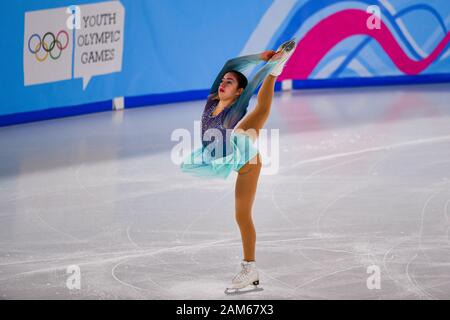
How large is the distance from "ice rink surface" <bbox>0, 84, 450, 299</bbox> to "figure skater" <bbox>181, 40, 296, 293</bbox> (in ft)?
2.38

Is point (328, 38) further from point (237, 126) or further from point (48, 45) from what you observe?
point (237, 126)

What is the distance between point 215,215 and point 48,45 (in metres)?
5.39

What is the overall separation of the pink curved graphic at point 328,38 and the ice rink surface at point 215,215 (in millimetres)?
3164

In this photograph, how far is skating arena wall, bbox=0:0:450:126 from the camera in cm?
1213

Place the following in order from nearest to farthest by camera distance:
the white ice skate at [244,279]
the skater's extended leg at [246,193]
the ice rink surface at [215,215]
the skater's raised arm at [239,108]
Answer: the skater's raised arm at [239,108], the skater's extended leg at [246,193], the white ice skate at [244,279], the ice rink surface at [215,215]

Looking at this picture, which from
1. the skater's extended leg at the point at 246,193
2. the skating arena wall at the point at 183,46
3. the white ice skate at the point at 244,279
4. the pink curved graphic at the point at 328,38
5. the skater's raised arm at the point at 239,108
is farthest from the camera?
the pink curved graphic at the point at 328,38

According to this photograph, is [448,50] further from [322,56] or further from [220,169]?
[220,169]

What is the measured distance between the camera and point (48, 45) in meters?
12.2

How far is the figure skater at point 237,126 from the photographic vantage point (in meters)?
5.22

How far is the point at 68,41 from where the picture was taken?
1244 cm
